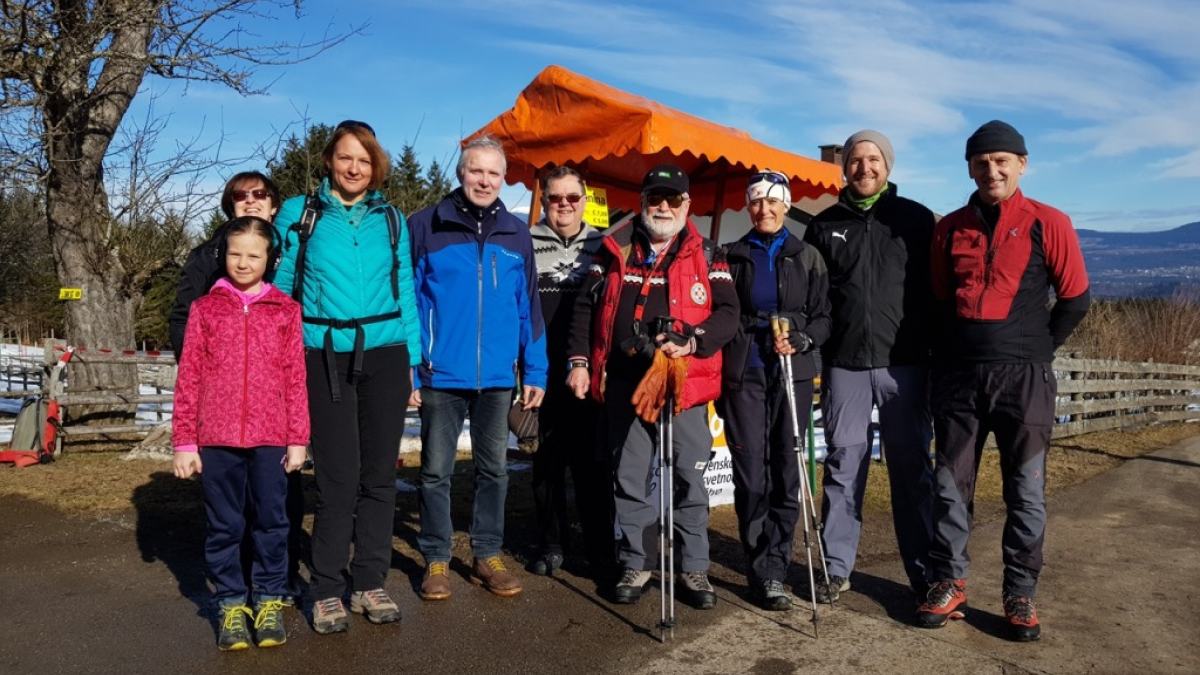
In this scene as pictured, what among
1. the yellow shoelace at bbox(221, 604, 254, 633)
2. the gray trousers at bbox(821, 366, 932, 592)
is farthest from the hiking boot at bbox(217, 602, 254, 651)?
the gray trousers at bbox(821, 366, 932, 592)

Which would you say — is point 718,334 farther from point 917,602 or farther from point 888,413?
point 917,602

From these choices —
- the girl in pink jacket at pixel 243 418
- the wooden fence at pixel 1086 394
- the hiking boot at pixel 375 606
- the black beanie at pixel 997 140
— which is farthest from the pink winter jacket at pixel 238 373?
the wooden fence at pixel 1086 394

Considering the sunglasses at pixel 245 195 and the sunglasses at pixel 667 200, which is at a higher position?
the sunglasses at pixel 245 195

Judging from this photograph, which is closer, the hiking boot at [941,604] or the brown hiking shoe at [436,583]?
the hiking boot at [941,604]

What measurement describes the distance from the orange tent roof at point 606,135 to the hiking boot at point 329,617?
11.7 feet

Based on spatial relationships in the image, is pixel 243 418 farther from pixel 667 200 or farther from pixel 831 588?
pixel 831 588

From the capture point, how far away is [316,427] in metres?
3.70

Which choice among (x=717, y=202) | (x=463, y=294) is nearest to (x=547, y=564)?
(x=463, y=294)

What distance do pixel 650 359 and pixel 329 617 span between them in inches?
68.0

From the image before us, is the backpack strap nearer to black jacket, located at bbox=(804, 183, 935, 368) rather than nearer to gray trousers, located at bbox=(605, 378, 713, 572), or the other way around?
gray trousers, located at bbox=(605, 378, 713, 572)

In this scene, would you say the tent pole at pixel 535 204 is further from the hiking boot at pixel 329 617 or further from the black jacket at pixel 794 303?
the hiking boot at pixel 329 617

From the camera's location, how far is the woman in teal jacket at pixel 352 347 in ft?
12.0

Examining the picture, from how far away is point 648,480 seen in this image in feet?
13.8

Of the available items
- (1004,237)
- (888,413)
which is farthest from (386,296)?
(1004,237)
